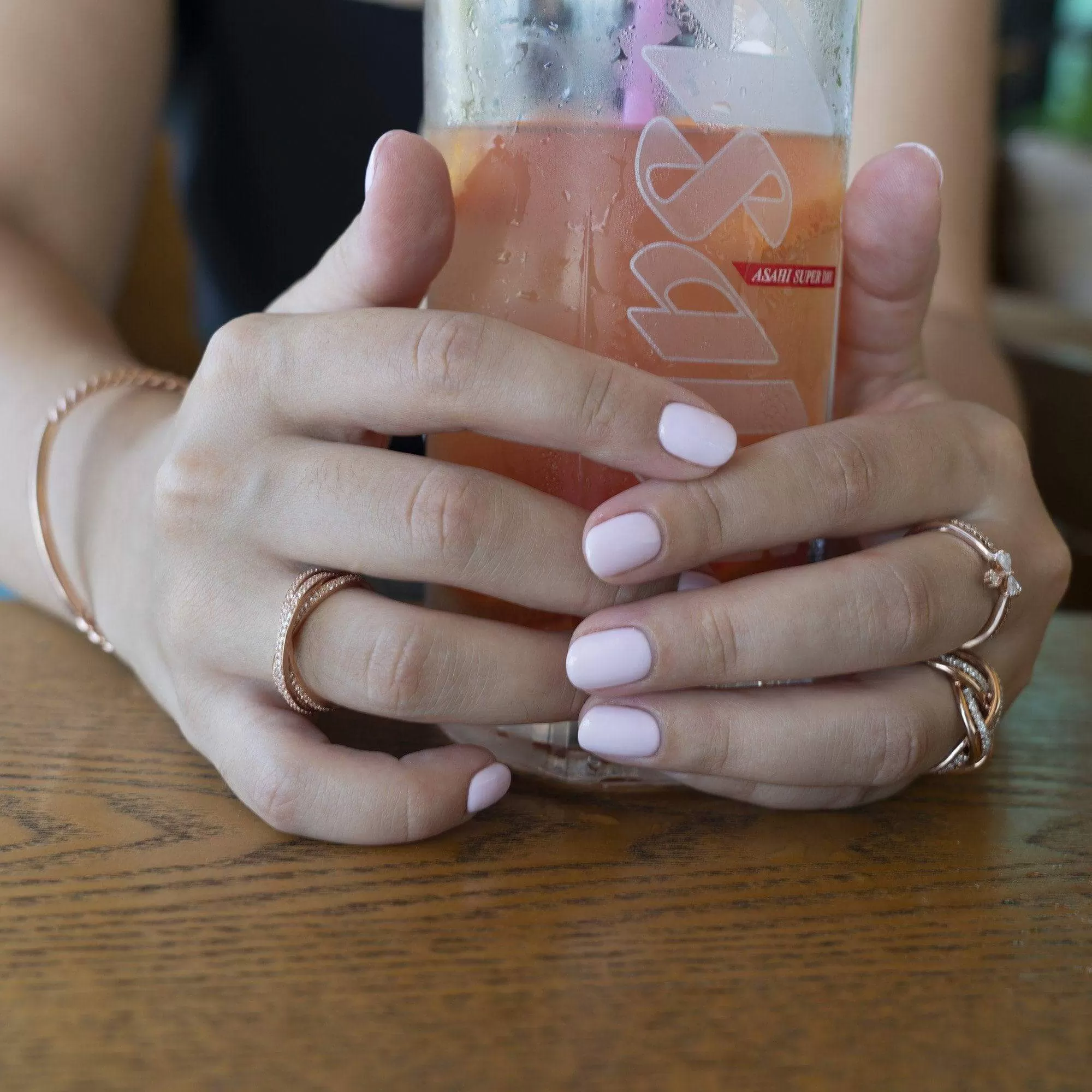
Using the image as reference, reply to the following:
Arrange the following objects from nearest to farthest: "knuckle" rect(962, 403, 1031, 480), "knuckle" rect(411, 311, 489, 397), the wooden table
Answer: the wooden table, "knuckle" rect(411, 311, 489, 397), "knuckle" rect(962, 403, 1031, 480)

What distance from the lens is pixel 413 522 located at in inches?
17.5

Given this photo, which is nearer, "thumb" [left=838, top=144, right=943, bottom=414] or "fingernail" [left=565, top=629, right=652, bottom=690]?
"fingernail" [left=565, top=629, right=652, bottom=690]

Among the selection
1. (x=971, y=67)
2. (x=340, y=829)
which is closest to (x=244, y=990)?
(x=340, y=829)

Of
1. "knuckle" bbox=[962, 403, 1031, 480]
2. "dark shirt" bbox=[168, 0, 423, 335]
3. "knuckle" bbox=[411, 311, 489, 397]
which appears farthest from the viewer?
"dark shirt" bbox=[168, 0, 423, 335]

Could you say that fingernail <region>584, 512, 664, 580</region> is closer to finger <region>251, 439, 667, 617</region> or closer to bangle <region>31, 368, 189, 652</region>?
finger <region>251, 439, 667, 617</region>

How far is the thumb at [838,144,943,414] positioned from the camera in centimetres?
56

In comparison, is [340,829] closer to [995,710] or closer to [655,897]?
[655,897]

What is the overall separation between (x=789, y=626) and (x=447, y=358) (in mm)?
175

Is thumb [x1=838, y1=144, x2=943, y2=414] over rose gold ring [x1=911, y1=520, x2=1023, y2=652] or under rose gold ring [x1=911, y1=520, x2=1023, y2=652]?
over

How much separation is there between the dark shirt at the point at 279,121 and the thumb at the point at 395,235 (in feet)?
2.74

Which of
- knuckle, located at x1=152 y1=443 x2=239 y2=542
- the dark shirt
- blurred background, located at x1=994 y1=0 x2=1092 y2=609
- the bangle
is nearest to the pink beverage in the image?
knuckle, located at x1=152 y1=443 x2=239 y2=542

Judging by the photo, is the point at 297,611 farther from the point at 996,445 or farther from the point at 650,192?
the point at 996,445

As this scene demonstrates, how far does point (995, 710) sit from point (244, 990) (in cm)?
35

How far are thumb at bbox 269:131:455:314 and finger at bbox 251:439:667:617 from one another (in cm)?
7
